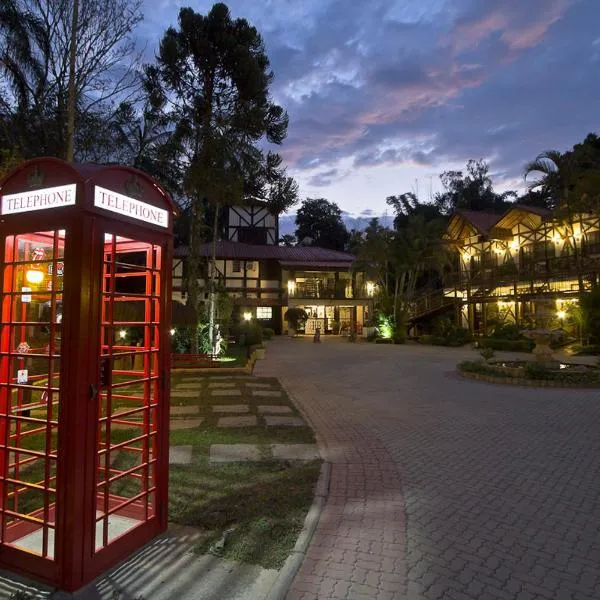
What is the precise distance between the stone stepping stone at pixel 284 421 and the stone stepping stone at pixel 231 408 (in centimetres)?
82

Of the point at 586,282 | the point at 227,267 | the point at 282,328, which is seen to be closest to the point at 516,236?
the point at 586,282

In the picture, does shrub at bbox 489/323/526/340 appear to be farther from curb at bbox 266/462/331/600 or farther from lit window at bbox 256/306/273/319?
curb at bbox 266/462/331/600

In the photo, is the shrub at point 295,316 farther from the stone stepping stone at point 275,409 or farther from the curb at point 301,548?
the curb at point 301,548

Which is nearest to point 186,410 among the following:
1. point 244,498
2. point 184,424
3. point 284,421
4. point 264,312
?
point 184,424

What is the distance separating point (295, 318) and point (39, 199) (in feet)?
118

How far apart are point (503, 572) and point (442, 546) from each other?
516mm

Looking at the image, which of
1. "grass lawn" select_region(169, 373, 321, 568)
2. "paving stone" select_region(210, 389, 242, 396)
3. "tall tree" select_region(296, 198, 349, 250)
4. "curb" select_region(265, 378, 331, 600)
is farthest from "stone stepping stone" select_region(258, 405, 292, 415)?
"tall tree" select_region(296, 198, 349, 250)

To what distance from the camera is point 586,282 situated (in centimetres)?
2705

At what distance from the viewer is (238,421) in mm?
8523

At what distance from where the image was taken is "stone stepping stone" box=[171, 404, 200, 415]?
9219 mm

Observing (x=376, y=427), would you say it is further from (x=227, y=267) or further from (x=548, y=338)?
(x=227, y=267)

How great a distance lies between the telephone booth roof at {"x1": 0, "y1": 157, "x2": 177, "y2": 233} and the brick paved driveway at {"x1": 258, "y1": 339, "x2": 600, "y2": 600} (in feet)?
10.1

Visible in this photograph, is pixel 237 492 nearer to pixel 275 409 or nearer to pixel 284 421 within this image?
pixel 284 421

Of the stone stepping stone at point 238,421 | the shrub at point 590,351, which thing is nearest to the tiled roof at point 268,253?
the shrub at point 590,351
